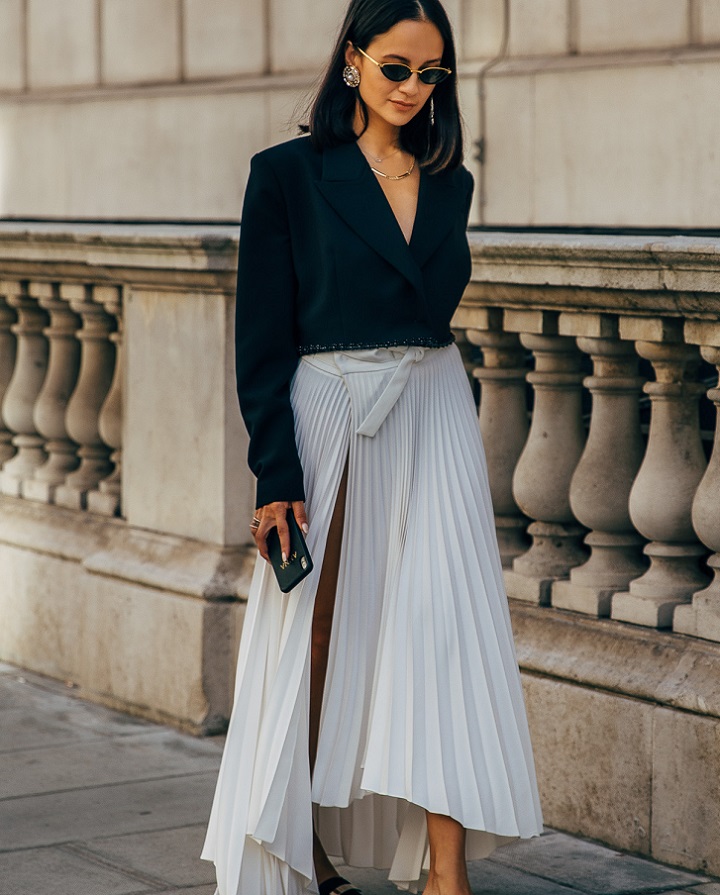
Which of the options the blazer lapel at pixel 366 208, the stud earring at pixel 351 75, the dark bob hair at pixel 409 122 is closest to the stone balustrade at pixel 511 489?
the dark bob hair at pixel 409 122

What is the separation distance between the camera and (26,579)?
7.62 m

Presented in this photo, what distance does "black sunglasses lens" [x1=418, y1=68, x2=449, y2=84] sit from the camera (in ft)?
14.0

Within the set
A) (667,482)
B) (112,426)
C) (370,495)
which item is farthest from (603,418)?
(112,426)

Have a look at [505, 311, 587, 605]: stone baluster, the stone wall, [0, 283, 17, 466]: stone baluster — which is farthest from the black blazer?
[0, 283, 17, 466]: stone baluster

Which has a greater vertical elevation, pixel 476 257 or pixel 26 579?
pixel 476 257

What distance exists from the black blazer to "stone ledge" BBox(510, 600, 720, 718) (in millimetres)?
1201

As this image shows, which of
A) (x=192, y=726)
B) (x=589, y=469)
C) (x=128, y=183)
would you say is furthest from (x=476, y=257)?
(x=128, y=183)

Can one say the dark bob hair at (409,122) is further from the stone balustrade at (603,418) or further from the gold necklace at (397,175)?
the stone balustrade at (603,418)

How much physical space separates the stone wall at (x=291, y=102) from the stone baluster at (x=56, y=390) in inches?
20.2

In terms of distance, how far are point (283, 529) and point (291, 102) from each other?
314cm

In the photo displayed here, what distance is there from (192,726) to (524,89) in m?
2.35

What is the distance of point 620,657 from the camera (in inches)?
205

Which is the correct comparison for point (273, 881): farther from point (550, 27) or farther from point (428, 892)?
point (550, 27)

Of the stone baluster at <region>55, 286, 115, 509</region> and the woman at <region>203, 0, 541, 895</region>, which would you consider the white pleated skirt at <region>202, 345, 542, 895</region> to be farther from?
the stone baluster at <region>55, 286, 115, 509</region>
